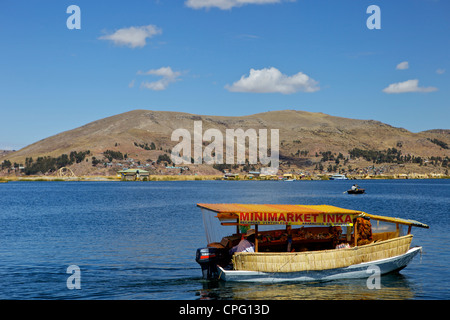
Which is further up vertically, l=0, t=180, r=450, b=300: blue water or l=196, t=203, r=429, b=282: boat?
l=196, t=203, r=429, b=282: boat

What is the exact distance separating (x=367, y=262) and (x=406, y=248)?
3655 mm

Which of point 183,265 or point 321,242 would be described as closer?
point 321,242

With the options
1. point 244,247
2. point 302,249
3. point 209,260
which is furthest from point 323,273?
point 209,260

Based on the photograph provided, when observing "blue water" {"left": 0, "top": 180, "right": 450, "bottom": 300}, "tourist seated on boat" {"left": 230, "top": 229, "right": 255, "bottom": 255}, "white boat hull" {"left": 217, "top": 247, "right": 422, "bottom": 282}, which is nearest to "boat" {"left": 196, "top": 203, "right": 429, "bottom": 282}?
"white boat hull" {"left": 217, "top": 247, "right": 422, "bottom": 282}

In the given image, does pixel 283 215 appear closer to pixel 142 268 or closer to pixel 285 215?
pixel 285 215

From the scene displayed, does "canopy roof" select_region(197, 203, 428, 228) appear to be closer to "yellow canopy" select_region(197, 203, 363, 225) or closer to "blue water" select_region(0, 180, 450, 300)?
"yellow canopy" select_region(197, 203, 363, 225)

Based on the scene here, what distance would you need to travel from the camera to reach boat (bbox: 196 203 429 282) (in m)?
26.3

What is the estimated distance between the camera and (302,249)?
28609 mm

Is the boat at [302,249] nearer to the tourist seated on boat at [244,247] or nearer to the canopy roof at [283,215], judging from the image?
the canopy roof at [283,215]

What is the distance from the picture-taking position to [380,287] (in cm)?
2716

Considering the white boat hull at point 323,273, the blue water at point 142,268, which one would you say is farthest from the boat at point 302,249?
the blue water at point 142,268
